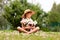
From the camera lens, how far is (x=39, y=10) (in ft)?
72.8

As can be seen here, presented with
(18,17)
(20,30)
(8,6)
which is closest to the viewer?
(20,30)

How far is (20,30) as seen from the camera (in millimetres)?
8250

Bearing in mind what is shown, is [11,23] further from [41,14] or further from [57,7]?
[57,7]

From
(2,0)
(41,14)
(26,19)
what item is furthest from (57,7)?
(26,19)

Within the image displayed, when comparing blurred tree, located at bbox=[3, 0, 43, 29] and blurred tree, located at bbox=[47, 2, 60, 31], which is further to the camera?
blurred tree, located at bbox=[47, 2, 60, 31]

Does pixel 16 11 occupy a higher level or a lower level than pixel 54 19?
higher

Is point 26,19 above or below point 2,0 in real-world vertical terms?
below

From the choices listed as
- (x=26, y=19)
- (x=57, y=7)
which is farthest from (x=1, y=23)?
(x=57, y=7)

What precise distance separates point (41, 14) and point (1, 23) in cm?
411

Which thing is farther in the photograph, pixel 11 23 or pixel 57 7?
pixel 57 7

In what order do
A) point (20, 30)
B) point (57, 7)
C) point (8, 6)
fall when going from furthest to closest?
point (57, 7) < point (8, 6) < point (20, 30)

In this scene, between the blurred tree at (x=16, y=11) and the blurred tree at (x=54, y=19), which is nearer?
the blurred tree at (x=16, y=11)

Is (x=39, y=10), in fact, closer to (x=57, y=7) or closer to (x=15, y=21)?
(x=15, y=21)

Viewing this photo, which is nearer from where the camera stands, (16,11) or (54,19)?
(16,11)
